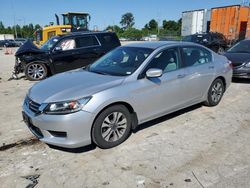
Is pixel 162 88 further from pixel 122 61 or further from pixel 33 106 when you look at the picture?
pixel 33 106

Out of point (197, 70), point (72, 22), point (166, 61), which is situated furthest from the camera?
point (72, 22)

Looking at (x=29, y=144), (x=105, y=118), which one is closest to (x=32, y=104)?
(x=29, y=144)

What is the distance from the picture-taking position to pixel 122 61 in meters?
4.73

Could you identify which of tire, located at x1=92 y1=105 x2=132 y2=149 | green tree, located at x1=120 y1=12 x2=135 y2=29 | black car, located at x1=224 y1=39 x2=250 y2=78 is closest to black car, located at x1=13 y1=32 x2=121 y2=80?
A: black car, located at x1=224 y1=39 x2=250 y2=78

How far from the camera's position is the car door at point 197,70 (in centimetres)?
496

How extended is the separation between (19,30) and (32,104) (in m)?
95.5

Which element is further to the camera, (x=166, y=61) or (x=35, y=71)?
(x=35, y=71)

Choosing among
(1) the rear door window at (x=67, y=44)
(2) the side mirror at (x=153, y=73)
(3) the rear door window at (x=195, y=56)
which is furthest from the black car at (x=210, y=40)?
(2) the side mirror at (x=153, y=73)

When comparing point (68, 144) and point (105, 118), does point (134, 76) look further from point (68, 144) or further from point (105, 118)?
point (68, 144)

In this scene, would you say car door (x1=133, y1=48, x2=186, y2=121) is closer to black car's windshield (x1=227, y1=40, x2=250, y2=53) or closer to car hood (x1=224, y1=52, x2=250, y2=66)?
car hood (x1=224, y1=52, x2=250, y2=66)

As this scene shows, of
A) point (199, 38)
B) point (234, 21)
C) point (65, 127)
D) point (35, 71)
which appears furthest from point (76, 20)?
point (65, 127)

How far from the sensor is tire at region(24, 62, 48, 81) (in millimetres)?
9398

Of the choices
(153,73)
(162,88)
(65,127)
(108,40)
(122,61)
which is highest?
(108,40)

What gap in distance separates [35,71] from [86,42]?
2153 millimetres
